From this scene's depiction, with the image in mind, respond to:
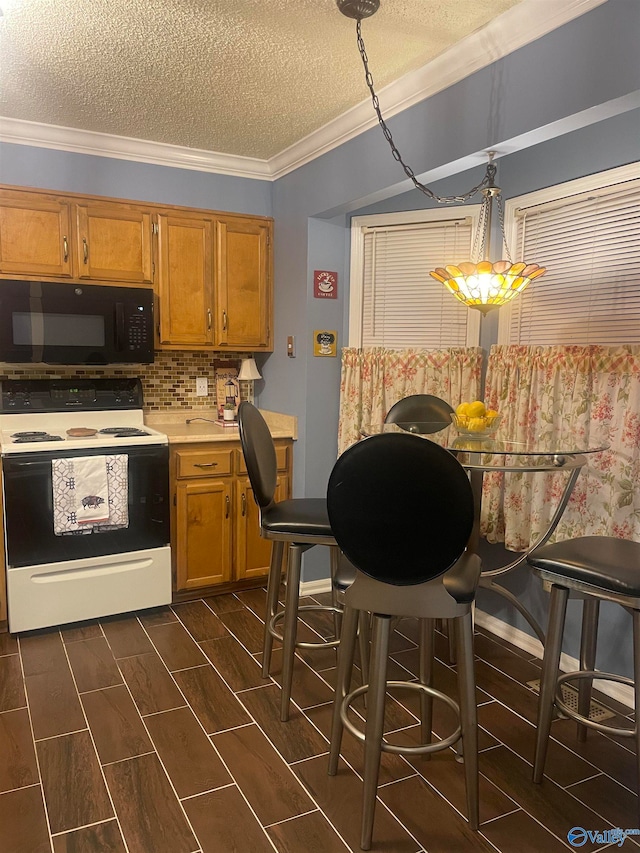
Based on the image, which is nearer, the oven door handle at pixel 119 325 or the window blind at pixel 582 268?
the window blind at pixel 582 268

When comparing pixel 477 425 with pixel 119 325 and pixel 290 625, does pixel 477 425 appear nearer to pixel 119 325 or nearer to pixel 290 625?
pixel 290 625

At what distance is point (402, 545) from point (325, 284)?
2219 millimetres

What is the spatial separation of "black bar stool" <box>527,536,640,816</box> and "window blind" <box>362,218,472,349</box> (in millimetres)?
1510

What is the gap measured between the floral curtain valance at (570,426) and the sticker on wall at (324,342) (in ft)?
3.04

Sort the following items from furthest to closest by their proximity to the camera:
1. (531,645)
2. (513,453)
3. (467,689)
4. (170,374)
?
1. (170,374)
2. (531,645)
3. (513,453)
4. (467,689)

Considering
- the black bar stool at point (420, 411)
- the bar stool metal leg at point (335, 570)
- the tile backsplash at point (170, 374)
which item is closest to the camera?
the bar stool metal leg at point (335, 570)

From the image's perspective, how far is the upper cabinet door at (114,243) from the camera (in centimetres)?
330

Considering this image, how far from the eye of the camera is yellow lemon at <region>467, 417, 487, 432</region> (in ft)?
7.51

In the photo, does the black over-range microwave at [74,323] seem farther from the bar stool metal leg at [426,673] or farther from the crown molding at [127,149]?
the bar stool metal leg at [426,673]

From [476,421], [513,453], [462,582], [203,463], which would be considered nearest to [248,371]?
[203,463]

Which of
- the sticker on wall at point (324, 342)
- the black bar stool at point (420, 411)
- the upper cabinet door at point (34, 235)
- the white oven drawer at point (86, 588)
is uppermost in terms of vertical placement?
the upper cabinet door at point (34, 235)

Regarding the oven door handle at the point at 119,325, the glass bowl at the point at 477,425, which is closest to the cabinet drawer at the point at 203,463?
the oven door handle at the point at 119,325

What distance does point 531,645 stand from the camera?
2.87m

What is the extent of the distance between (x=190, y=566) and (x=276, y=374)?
4.04ft
